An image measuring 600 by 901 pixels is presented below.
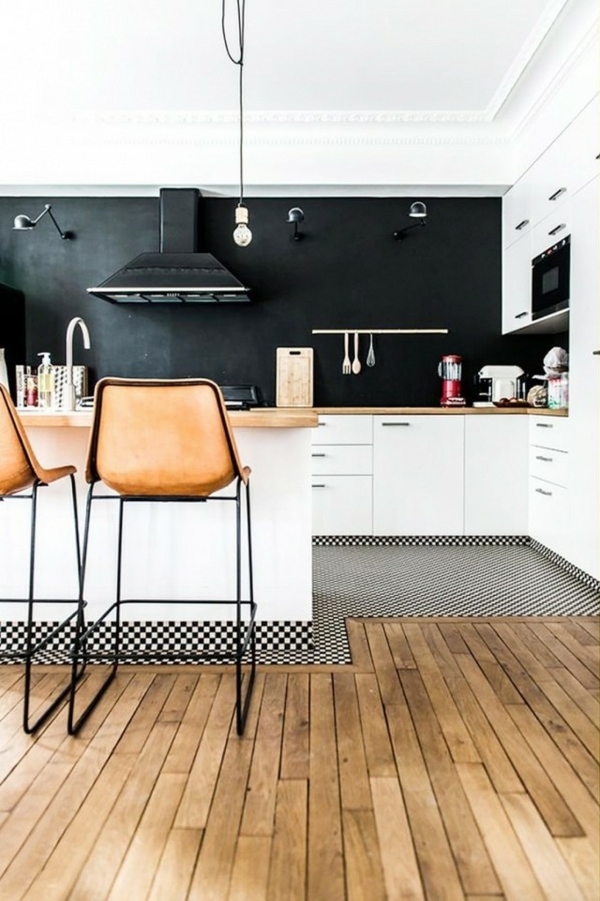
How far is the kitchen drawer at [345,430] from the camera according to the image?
4.11m

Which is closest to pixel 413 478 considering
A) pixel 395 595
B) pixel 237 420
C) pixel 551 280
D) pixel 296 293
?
pixel 395 595

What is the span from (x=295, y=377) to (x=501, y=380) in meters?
1.48

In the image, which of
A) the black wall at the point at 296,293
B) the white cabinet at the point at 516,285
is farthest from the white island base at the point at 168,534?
the white cabinet at the point at 516,285

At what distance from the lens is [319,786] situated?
1.57 m

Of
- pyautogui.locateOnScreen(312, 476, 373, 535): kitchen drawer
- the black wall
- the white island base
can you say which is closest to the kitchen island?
the white island base

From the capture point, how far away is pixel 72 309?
4.70m

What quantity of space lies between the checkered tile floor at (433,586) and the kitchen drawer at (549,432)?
695 millimetres

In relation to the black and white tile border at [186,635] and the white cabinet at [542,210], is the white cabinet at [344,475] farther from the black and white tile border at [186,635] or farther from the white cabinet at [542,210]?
the black and white tile border at [186,635]

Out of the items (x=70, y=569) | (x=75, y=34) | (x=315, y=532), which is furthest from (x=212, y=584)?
(x=75, y=34)

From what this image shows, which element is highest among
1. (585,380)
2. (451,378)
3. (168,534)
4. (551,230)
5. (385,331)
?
(551,230)

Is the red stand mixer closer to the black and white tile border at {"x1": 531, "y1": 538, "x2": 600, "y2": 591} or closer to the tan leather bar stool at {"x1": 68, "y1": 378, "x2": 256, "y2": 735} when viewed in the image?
the black and white tile border at {"x1": 531, "y1": 538, "x2": 600, "y2": 591}

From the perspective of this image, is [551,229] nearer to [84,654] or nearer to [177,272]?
[177,272]

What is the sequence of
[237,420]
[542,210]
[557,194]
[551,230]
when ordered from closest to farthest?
[237,420]
[557,194]
[551,230]
[542,210]

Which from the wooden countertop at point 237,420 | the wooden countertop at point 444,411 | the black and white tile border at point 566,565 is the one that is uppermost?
the wooden countertop at point 444,411
